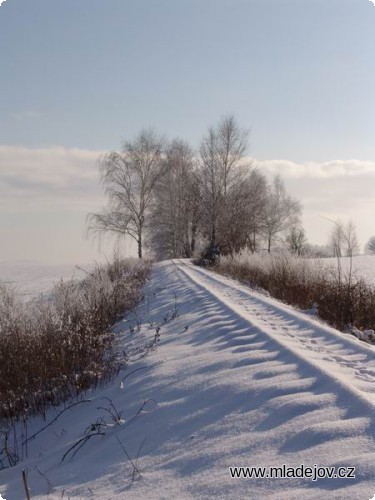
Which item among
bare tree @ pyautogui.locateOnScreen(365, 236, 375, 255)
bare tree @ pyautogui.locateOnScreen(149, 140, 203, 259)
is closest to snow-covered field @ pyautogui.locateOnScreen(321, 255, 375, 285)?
bare tree @ pyautogui.locateOnScreen(149, 140, 203, 259)

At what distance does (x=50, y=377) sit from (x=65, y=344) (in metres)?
0.52

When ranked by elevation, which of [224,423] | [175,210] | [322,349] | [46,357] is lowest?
[46,357]

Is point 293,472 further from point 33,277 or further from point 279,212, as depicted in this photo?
point 279,212

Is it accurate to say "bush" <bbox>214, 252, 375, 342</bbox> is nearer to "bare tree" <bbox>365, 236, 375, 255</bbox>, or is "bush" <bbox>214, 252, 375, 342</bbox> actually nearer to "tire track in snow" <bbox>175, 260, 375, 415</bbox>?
"tire track in snow" <bbox>175, 260, 375, 415</bbox>

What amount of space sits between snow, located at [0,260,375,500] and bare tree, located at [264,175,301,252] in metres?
32.8

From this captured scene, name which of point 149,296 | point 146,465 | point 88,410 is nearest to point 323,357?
point 146,465

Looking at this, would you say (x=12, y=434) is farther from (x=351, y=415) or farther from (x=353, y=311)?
(x=353, y=311)

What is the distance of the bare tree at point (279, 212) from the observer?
38.2 metres

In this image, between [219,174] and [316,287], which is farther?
[219,174]

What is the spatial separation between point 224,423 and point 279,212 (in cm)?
3725

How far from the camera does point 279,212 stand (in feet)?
129

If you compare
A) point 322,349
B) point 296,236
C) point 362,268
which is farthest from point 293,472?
point 296,236

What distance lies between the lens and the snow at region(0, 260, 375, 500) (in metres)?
2.41

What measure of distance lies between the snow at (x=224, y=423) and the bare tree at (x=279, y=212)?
108ft
